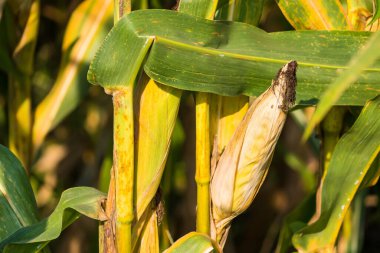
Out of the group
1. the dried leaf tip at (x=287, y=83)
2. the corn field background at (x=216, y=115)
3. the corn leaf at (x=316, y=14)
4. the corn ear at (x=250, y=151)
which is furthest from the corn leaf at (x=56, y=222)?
the corn leaf at (x=316, y=14)

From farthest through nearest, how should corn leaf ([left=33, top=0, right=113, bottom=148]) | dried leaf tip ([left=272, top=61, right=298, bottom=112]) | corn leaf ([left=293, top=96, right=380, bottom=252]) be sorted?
corn leaf ([left=33, top=0, right=113, bottom=148]) < corn leaf ([left=293, top=96, right=380, bottom=252]) < dried leaf tip ([left=272, top=61, right=298, bottom=112])

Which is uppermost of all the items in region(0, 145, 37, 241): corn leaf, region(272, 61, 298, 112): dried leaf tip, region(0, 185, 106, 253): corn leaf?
region(272, 61, 298, 112): dried leaf tip

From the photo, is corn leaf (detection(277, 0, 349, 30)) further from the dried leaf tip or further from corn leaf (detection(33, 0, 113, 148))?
corn leaf (detection(33, 0, 113, 148))

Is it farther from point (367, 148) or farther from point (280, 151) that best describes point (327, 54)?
point (280, 151)

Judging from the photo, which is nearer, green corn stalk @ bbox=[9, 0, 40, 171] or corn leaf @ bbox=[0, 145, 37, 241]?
corn leaf @ bbox=[0, 145, 37, 241]

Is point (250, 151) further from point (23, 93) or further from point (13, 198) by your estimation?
point (23, 93)

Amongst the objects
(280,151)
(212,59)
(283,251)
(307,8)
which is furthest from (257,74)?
(280,151)

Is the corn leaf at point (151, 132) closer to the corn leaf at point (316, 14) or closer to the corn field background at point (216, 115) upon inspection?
the corn field background at point (216, 115)

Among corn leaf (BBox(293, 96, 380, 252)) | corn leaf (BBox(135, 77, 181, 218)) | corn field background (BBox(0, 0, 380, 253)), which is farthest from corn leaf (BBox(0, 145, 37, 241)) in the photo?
corn leaf (BBox(293, 96, 380, 252))
